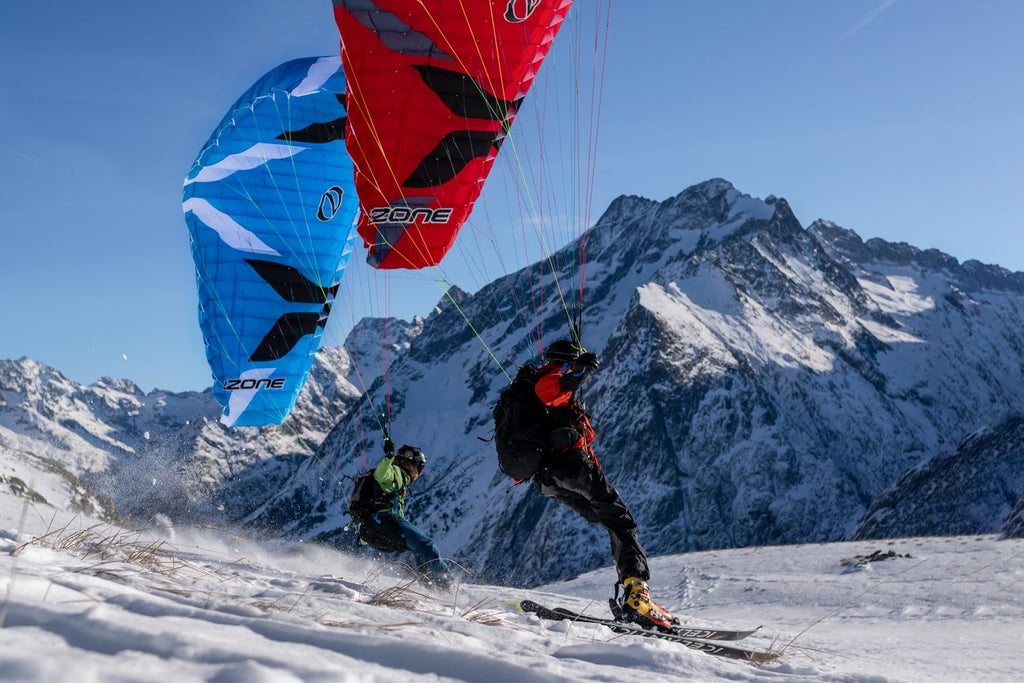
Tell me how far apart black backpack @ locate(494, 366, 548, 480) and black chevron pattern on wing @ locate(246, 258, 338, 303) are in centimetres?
1058

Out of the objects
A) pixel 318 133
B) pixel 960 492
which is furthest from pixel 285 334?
pixel 960 492

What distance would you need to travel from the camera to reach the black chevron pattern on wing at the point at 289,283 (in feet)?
52.8

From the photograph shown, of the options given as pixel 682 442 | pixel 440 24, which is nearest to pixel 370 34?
pixel 440 24

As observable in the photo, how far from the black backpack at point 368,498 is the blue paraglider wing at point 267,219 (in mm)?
7552

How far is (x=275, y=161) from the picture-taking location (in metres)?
15.6

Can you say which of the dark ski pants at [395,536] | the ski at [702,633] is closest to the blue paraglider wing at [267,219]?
the dark ski pants at [395,536]

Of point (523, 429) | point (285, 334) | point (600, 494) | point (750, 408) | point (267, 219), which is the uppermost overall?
point (750, 408)

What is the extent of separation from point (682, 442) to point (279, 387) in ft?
346

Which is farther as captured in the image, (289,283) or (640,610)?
(289,283)

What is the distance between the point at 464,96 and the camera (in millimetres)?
10891

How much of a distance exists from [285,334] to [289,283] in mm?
1193

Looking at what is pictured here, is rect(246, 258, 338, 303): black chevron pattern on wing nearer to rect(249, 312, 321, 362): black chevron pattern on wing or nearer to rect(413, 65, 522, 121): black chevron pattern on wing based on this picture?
rect(249, 312, 321, 362): black chevron pattern on wing

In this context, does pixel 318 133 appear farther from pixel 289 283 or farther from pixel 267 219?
pixel 289 283

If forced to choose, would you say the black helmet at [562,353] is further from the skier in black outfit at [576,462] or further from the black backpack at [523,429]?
the black backpack at [523,429]
